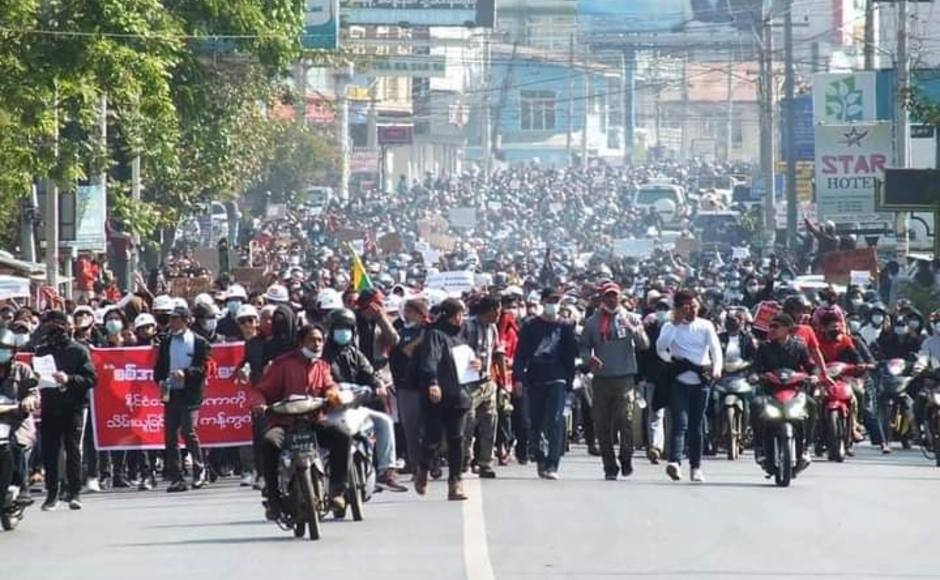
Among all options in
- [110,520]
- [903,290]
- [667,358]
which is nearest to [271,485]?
[110,520]

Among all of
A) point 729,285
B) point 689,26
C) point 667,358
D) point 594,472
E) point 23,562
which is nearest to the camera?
point 23,562

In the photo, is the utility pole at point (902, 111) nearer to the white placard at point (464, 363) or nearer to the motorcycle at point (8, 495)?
the white placard at point (464, 363)

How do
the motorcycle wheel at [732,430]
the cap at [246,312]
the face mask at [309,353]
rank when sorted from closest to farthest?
the face mask at [309,353] → the cap at [246,312] → the motorcycle wheel at [732,430]

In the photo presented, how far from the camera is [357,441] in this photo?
18188 mm

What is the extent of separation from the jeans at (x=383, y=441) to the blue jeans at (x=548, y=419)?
2.33 metres

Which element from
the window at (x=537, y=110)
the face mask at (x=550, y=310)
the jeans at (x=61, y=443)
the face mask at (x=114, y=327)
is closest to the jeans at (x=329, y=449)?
the jeans at (x=61, y=443)

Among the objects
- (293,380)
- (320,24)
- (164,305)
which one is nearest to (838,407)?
(164,305)

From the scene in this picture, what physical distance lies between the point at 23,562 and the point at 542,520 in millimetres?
3761

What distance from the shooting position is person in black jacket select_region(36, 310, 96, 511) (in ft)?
67.1

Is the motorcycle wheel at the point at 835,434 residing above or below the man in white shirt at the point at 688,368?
below

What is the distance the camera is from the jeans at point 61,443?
67.5ft

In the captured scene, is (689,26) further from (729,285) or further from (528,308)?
(528,308)

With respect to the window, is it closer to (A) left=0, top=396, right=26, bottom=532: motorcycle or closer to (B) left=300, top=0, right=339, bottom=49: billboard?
(B) left=300, top=0, right=339, bottom=49: billboard

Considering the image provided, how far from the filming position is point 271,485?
56.6ft
